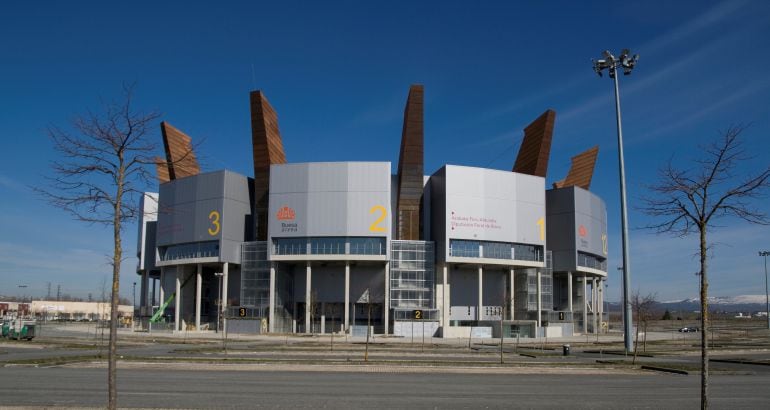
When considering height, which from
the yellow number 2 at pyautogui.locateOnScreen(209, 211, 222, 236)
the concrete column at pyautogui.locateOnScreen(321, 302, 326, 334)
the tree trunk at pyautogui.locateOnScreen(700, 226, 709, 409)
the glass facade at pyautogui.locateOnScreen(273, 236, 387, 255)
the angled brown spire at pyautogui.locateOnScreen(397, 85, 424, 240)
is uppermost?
the angled brown spire at pyautogui.locateOnScreen(397, 85, 424, 240)

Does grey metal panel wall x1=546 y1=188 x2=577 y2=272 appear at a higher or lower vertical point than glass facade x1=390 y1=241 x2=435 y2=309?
higher

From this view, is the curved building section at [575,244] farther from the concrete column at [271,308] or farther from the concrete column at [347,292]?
the concrete column at [271,308]

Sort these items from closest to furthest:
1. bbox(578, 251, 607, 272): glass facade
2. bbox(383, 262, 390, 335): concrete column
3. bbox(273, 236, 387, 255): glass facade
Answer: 1. bbox(273, 236, 387, 255): glass facade
2. bbox(383, 262, 390, 335): concrete column
3. bbox(578, 251, 607, 272): glass facade

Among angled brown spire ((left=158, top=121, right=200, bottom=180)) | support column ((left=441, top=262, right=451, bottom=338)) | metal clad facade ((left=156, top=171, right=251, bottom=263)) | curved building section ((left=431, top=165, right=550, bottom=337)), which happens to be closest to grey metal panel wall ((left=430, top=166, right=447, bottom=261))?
curved building section ((left=431, top=165, right=550, bottom=337))

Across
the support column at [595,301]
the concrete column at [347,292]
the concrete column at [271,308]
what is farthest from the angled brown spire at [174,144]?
the support column at [595,301]

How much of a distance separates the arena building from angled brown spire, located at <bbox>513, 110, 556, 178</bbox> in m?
→ 0.21

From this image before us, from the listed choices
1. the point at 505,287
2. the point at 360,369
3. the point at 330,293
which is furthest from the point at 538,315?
the point at 360,369

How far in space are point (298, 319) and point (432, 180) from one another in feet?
84.3

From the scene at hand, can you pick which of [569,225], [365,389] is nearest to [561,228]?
[569,225]

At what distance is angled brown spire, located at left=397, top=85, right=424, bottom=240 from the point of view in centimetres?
8031

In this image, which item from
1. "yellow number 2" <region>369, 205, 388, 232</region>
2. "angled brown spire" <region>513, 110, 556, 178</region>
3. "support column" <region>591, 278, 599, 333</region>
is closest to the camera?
"yellow number 2" <region>369, 205, 388, 232</region>

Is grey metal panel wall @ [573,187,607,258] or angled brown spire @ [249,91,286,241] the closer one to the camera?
angled brown spire @ [249,91,286,241]

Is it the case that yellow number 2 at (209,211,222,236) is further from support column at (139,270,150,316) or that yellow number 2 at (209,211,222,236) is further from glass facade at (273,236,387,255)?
support column at (139,270,150,316)

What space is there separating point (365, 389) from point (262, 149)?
64671 mm
